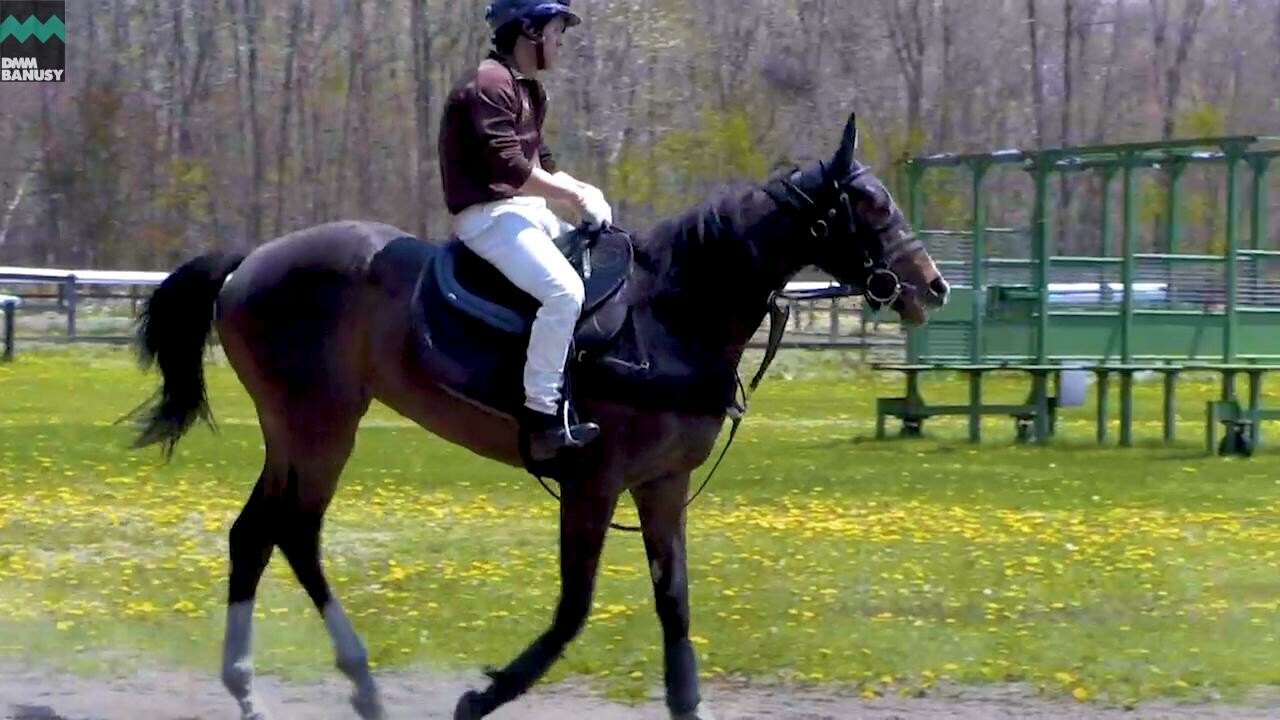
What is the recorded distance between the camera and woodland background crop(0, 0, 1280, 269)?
5472 centimetres

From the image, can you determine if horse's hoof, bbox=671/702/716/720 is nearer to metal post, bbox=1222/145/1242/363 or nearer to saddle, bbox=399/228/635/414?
saddle, bbox=399/228/635/414

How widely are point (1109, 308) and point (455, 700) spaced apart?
16085 mm

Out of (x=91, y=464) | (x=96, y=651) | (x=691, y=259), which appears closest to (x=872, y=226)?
(x=691, y=259)

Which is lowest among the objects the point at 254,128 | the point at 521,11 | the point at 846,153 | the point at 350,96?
the point at 846,153

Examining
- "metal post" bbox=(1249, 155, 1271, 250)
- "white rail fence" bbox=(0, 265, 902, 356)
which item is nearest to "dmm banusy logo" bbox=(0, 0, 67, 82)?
"white rail fence" bbox=(0, 265, 902, 356)

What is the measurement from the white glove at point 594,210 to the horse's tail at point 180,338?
6.20 ft

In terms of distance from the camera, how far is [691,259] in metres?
7.99

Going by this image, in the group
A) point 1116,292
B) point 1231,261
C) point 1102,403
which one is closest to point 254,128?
point 1116,292

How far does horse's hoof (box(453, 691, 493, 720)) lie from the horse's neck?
5.35ft

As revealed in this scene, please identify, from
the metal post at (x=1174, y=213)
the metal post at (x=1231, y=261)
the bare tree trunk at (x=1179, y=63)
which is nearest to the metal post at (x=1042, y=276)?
the metal post at (x=1231, y=261)

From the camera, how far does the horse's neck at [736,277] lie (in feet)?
25.8

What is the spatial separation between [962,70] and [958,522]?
4301 centimetres

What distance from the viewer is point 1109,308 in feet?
76.7

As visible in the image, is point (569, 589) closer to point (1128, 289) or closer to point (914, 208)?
point (1128, 289)
